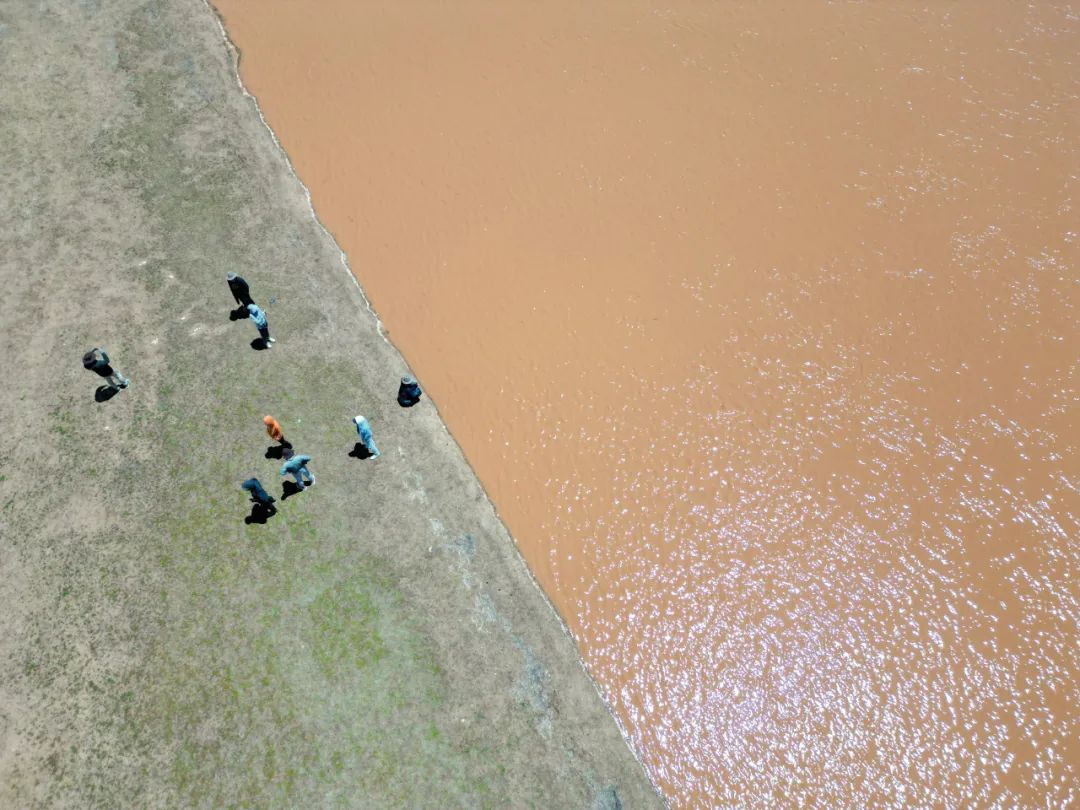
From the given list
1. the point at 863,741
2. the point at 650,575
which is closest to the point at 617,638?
the point at 650,575

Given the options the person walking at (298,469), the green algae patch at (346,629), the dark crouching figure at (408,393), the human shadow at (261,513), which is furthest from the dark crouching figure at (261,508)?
the dark crouching figure at (408,393)

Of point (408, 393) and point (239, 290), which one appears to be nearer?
point (408, 393)

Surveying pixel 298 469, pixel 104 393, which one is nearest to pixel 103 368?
pixel 104 393

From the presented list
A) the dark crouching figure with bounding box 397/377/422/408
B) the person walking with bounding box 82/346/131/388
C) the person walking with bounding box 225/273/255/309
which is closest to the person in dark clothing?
the dark crouching figure with bounding box 397/377/422/408

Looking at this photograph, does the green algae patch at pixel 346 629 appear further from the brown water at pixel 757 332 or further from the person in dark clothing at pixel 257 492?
the brown water at pixel 757 332

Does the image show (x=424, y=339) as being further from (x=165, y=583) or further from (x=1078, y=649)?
(x=1078, y=649)

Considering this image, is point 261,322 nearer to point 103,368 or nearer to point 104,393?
point 103,368
